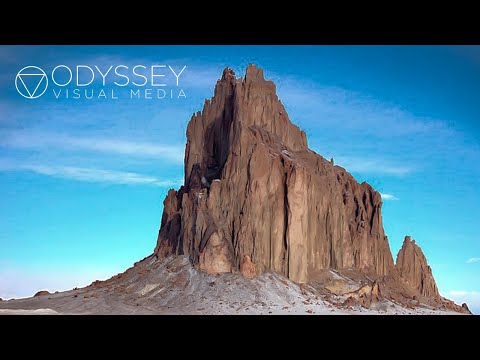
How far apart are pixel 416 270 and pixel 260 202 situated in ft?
102

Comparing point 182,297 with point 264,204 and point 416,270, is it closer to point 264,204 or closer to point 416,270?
point 264,204

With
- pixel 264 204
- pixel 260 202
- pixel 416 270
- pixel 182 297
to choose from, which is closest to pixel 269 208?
pixel 264 204

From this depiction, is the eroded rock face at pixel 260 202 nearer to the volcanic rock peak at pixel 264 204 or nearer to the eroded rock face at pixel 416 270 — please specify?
the volcanic rock peak at pixel 264 204

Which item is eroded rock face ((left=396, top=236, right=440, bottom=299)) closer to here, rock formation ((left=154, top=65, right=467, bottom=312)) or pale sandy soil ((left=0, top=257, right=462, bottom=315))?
rock formation ((left=154, top=65, right=467, bottom=312))

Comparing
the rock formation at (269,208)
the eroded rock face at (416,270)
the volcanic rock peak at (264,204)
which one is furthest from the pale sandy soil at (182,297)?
the eroded rock face at (416,270)

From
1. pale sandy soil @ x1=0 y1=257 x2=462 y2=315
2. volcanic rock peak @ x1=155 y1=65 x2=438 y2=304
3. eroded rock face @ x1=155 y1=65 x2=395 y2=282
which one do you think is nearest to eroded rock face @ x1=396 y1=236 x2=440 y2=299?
volcanic rock peak @ x1=155 y1=65 x2=438 y2=304

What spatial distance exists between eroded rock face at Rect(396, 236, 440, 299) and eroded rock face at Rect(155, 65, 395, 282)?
8.75 feet

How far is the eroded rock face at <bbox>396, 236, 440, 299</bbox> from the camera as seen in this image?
378ft

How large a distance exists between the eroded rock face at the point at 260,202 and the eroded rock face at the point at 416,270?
267 centimetres

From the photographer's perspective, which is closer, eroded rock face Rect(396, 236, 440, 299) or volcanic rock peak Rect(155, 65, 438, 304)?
volcanic rock peak Rect(155, 65, 438, 304)
